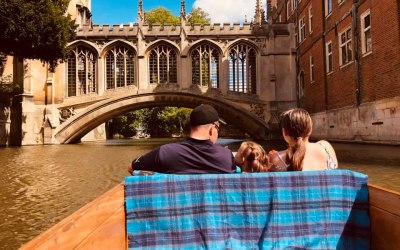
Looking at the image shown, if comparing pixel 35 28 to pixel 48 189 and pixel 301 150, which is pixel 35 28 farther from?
pixel 301 150

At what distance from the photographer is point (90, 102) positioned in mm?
22250

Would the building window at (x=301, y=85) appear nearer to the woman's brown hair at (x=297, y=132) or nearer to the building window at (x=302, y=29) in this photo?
the building window at (x=302, y=29)

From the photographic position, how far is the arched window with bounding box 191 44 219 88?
22609 millimetres

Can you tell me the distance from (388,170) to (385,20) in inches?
282

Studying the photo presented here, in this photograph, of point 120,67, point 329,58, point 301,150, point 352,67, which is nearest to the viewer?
point 301,150

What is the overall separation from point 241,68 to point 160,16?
17.3 meters

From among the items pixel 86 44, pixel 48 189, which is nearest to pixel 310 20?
pixel 86 44

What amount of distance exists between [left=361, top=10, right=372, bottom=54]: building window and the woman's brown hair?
38.9ft

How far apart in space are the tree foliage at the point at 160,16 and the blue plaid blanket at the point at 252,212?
35.6m

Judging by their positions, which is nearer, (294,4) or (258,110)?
(258,110)

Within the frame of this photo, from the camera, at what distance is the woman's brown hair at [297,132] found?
8.26ft

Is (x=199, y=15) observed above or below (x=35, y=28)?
above

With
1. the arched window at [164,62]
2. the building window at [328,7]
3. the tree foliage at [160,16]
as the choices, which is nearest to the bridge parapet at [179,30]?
the arched window at [164,62]

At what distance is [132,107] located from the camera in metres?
22.9
